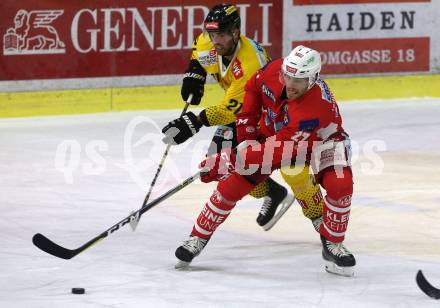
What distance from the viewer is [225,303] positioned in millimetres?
5332

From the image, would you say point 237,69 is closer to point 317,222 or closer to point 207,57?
point 207,57

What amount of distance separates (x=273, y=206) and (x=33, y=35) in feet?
11.1

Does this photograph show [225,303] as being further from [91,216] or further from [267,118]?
[91,216]

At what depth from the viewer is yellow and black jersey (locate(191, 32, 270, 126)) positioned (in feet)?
21.1

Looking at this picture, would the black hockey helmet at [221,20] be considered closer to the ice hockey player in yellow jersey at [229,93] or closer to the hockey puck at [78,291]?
the ice hockey player in yellow jersey at [229,93]

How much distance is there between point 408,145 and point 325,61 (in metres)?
1.73

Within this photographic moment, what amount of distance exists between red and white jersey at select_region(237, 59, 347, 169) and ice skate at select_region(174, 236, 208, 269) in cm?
45

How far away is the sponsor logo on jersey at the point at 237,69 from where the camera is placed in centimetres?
650

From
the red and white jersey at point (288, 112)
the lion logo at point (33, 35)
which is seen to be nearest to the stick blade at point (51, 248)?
the red and white jersey at point (288, 112)

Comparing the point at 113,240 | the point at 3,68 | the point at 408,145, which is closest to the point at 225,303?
the point at 113,240

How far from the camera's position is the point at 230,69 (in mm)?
6625

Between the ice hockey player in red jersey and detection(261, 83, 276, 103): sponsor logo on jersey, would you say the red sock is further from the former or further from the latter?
detection(261, 83, 276, 103): sponsor logo on jersey

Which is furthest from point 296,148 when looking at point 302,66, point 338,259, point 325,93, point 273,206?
point 273,206

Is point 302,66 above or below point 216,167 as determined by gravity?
above
